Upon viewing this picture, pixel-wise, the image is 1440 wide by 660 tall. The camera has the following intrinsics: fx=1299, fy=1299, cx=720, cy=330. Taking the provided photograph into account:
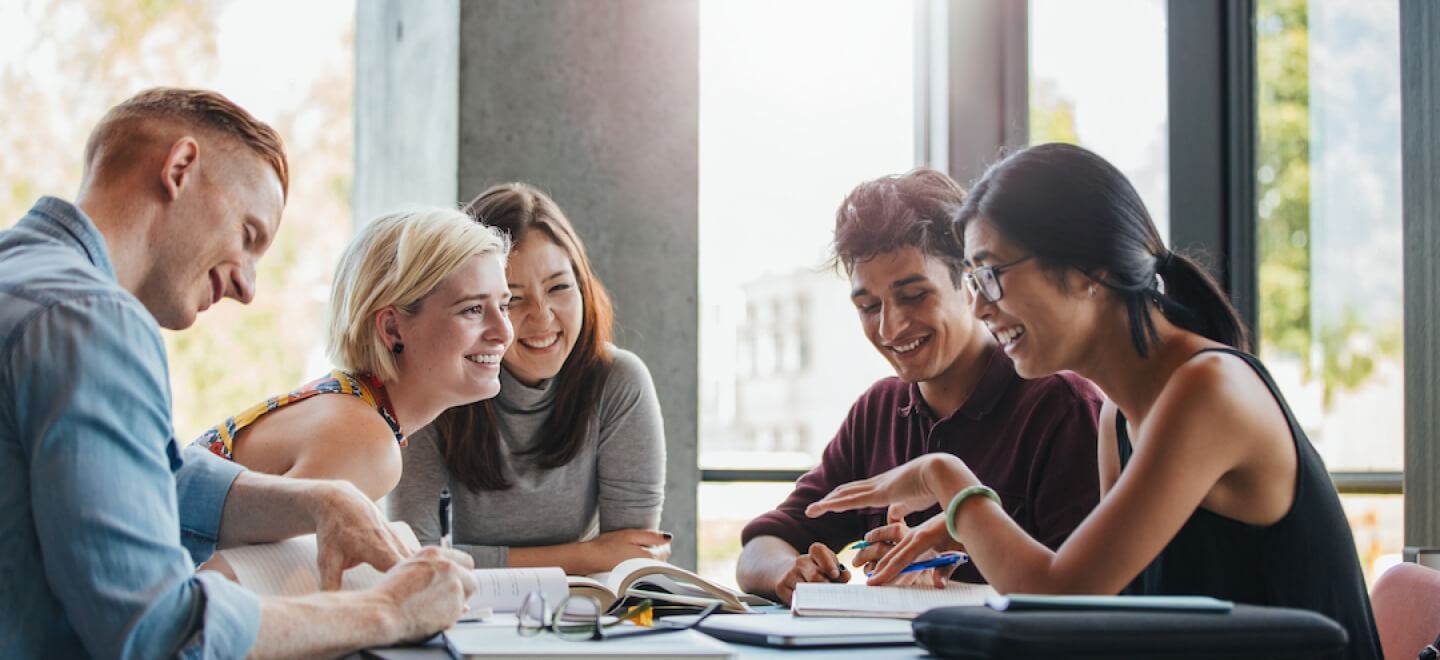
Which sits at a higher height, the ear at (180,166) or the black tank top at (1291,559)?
the ear at (180,166)

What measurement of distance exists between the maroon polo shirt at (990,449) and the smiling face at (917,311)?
0.09 meters

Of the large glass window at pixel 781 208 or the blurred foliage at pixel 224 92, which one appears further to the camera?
the blurred foliage at pixel 224 92

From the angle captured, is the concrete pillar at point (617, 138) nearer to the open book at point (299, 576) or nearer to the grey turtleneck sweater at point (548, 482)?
the grey turtleneck sweater at point (548, 482)

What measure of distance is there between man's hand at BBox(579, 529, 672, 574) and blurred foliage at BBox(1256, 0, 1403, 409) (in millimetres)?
2149

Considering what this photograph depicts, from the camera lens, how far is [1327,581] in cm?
174

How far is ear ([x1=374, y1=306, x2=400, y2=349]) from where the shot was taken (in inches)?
96.2

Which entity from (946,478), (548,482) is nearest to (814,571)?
(946,478)

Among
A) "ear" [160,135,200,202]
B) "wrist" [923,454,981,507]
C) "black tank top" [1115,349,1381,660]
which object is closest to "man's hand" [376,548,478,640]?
"ear" [160,135,200,202]

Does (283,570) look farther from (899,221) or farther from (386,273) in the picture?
(899,221)

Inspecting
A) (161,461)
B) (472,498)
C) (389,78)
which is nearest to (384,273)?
(472,498)

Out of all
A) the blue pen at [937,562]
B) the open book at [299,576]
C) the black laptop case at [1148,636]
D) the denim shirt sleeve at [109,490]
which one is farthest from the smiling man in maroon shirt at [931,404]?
the denim shirt sleeve at [109,490]

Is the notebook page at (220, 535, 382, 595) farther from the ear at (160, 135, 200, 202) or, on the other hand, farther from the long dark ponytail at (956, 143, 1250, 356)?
the long dark ponytail at (956, 143, 1250, 356)

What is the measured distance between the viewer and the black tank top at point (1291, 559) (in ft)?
5.70

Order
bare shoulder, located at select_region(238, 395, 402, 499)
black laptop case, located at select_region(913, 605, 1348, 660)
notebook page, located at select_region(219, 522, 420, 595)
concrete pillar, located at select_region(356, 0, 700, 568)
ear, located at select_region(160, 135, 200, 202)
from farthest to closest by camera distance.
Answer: concrete pillar, located at select_region(356, 0, 700, 568), bare shoulder, located at select_region(238, 395, 402, 499), notebook page, located at select_region(219, 522, 420, 595), ear, located at select_region(160, 135, 200, 202), black laptop case, located at select_region(913, 605, 1348, 660)
